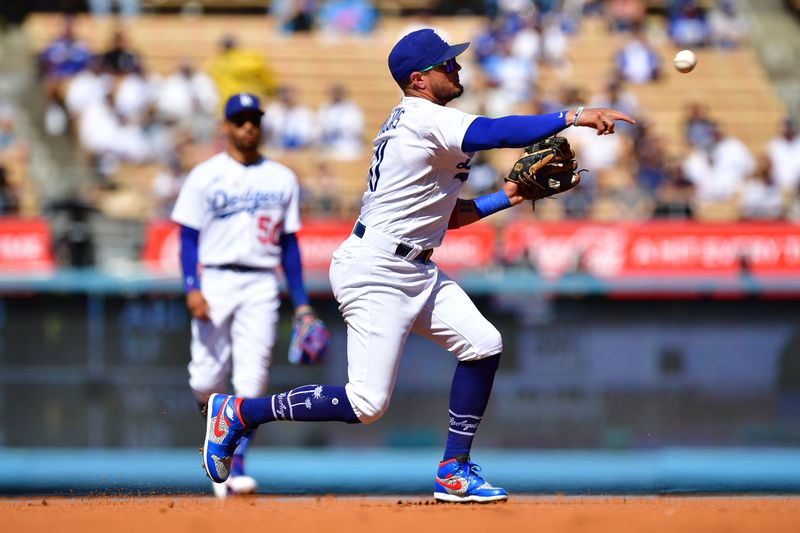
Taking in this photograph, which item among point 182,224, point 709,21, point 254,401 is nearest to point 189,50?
point 709,21

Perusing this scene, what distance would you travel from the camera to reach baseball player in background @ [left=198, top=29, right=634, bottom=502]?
4867 millimetres

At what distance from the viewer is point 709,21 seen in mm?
16297

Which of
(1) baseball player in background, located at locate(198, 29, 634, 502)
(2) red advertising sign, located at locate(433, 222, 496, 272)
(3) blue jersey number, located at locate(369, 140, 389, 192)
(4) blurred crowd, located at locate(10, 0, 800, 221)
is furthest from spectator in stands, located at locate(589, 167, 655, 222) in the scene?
(3) blue jersey number, located at locate(369, 140, 389, 192)

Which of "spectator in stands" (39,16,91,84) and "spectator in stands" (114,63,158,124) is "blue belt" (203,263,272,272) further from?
"spectator in stands" (39,16,91,84)

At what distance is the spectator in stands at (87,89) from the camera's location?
45.4 feet

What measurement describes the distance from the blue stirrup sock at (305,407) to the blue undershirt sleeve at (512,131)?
1.19 metres

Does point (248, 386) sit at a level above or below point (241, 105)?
below

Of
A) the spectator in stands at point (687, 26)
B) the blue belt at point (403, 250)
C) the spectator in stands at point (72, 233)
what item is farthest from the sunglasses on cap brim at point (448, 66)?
the spectator in stands at point (687, 26)

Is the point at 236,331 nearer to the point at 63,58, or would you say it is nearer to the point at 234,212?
the point at 234,212

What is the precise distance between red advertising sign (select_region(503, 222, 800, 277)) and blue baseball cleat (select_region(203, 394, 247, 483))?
18.2 feet

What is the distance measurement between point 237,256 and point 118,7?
11590 millimetres

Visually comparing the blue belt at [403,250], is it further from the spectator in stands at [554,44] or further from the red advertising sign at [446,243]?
the spectator in stands at [554,44]

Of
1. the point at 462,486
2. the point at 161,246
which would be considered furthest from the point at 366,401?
the point at 161,246

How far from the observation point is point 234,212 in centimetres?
634
